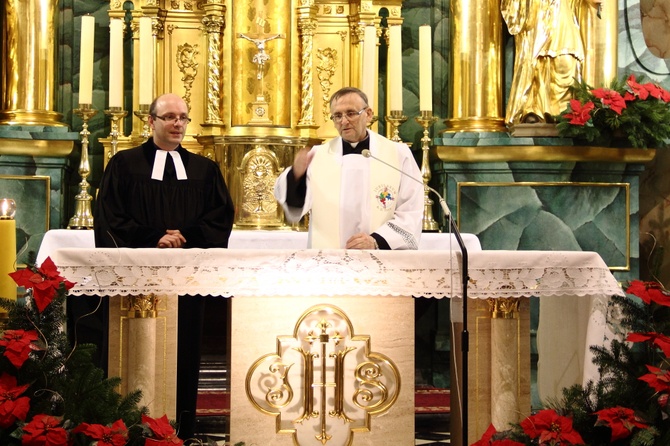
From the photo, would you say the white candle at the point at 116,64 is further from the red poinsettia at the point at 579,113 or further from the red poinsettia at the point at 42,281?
the red poinsettia at the point at 42,281

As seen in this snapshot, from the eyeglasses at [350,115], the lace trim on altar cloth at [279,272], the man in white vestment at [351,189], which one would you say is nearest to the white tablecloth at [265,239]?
the man in white vestment at [351,189]

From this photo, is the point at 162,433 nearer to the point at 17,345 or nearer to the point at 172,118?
the point at 17,345

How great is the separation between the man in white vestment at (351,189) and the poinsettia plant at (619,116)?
2073 millimetres

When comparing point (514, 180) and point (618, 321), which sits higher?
point (514, 180)

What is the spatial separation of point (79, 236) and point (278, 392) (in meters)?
2.44

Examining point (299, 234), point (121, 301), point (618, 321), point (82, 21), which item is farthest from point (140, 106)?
point (618, 321)

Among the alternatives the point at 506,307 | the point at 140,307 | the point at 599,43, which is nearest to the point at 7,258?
the point at 140,307

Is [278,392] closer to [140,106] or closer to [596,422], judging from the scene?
[596,422]

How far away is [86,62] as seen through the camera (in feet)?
23.7

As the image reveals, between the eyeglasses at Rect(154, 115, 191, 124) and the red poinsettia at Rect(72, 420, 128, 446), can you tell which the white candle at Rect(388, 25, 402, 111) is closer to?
the eyeglasses at Rect(154, 115, 191, 124)

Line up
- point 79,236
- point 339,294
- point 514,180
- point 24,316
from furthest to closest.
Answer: point 514,180, point 79,236, point 339,294, point 24,316

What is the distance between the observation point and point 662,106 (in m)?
7.47

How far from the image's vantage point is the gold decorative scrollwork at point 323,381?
471cm

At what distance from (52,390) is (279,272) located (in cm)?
105
